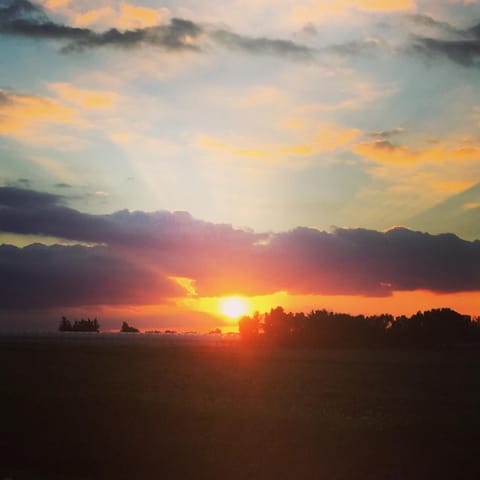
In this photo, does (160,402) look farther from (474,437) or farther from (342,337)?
(342,337)

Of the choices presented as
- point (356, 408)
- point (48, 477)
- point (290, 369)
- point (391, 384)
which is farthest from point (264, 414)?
point (290, 369)

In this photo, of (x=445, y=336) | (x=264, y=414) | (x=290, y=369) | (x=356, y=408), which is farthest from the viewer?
(x=445, y=336)

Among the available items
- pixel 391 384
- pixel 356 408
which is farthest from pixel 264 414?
pixel 391 384

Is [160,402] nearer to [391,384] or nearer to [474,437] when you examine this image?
[474,437]

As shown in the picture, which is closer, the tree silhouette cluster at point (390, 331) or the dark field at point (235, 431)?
the dark field at point (235, 431)

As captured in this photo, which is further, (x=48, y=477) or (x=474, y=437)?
(x=474, y=437)

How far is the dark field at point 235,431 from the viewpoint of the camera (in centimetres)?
2959

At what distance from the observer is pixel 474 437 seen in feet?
119

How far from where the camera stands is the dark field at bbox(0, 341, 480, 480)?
29.6 meters

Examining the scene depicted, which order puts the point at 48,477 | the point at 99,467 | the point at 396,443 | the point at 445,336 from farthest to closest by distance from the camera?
the point at 445,336 → the point at 396,443 → the point at 99,467 → the point at 48,477

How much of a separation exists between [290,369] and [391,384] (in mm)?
22206

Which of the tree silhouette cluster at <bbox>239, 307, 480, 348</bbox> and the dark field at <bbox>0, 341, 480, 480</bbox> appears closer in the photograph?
the dark field at <bbox>0, 341, 480, 480</bbox>

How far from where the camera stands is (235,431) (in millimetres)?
36156

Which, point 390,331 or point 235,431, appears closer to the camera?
point 235,431
